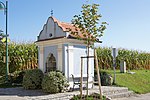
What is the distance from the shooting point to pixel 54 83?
14016 mm

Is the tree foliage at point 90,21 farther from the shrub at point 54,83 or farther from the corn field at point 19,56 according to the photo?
the corn field at point 19,56

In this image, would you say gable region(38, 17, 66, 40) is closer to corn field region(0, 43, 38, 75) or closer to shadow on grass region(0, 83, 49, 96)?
shadow on grass region(0, 83, 49, 96)

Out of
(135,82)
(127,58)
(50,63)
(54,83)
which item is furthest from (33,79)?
(127,58)

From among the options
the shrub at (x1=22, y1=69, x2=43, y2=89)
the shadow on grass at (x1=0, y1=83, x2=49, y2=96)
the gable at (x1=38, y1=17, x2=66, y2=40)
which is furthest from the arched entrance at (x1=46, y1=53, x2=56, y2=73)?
the shadow on grass at (x1=0, y1=83, x2=49, y2=96)

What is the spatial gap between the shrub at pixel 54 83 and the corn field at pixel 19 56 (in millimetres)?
9206

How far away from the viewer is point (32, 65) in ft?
80.5

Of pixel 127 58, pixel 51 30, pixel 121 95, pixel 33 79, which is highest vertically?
pixel 51 30

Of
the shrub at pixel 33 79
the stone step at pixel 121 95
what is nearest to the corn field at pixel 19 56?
the shrub at pixel 33 79

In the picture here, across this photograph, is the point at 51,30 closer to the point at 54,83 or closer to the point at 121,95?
the point at 54,83

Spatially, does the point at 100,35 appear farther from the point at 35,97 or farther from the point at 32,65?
the point at 32,65

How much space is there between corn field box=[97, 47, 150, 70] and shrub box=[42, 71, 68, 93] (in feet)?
56.6

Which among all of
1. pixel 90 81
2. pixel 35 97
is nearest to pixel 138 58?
pixel 90 81

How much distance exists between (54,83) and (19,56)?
10357 mm

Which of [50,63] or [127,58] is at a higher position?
[127,58]
